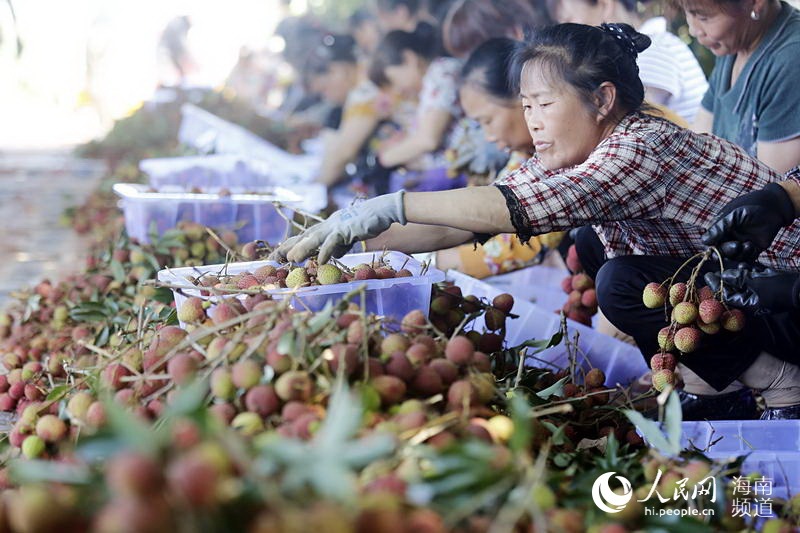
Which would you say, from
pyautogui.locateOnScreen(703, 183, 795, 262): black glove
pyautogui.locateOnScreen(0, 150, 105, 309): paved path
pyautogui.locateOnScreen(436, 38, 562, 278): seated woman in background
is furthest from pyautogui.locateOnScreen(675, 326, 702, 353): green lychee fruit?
pyautogui.locateOnScreen(0, 150, 105, 309): paved path

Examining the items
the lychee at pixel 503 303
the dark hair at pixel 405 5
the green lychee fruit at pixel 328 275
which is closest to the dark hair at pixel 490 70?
the lychee at pixel 503 303

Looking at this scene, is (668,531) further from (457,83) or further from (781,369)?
(457,83)

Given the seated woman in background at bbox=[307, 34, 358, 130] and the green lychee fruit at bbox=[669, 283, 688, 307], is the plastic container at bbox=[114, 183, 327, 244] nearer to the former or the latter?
the green lychee fruit at bbox=[669, 283, 688, 307]

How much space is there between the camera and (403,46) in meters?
4.33

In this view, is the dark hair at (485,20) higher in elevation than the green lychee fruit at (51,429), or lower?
higher

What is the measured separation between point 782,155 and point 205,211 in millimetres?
1644

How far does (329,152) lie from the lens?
4578mm

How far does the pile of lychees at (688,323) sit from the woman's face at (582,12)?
1191mm

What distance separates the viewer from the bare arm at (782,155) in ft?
6.37

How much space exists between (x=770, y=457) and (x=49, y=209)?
4304mm

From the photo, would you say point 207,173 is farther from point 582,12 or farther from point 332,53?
point 332,53

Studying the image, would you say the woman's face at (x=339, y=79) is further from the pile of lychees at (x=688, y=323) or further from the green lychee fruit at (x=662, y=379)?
the green lychee fruit at (x=662, y=379)

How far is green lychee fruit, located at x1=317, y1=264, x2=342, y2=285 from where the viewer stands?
1.47m

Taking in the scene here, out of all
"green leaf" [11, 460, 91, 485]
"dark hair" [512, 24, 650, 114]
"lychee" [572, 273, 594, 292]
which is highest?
"dark hair" [512, 24, 650, 114]
